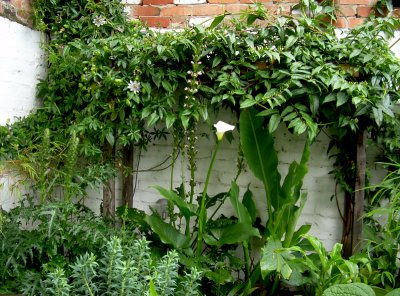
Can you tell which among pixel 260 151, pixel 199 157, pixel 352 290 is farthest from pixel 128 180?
pixel 352 290

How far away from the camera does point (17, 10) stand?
271 cm

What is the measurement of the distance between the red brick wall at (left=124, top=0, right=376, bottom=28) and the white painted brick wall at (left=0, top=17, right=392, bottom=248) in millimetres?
746

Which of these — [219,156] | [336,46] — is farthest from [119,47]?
[336,46]

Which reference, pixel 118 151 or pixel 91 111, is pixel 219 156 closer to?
pixel 118 151

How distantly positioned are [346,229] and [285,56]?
1264mm

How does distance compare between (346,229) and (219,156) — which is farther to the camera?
(219,156)

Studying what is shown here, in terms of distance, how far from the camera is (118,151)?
2885mm

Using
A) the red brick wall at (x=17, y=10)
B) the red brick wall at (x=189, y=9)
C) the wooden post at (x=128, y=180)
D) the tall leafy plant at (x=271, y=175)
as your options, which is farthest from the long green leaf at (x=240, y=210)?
the red brick wall at (x=17, y=10)

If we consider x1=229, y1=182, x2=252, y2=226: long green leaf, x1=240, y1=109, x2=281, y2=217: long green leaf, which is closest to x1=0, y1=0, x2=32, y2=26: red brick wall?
x1=240, y1=109, x2=281, y2=217: long green leaf

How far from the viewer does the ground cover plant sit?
2365 millimetres

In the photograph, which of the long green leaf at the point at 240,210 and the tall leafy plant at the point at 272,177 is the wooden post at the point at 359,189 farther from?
the long green leaf at the point at 240,210

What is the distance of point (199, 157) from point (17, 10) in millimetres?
1623

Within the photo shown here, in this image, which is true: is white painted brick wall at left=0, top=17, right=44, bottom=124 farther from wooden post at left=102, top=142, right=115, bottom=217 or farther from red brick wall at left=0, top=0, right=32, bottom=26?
wooden post at left=102, top=142, right=115, bottom=217

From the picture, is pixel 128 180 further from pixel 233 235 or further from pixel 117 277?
pixel 117 277
